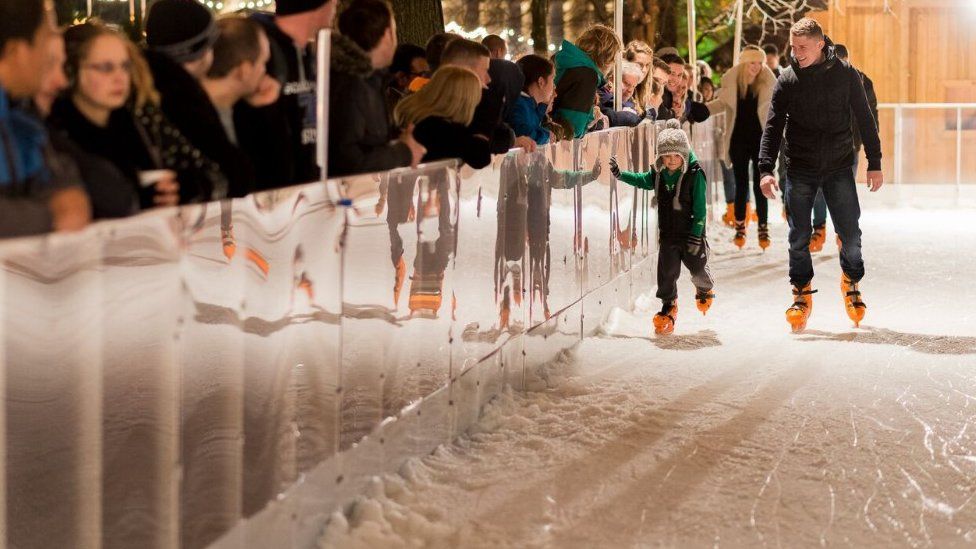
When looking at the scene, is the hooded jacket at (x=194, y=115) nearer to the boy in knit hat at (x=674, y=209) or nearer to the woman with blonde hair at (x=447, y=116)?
the woman with blonde hair at (x=447, y=116)

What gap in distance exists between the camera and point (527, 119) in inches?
324

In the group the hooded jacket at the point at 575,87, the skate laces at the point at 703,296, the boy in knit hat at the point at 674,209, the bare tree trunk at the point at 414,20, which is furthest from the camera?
the bare tree trunk at the point at 414,20

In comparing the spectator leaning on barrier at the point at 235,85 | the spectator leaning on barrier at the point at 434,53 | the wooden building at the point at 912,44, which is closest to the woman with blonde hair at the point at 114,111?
the spectator leaning on barrier at the point at 235,85

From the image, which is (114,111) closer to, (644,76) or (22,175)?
(22,175)

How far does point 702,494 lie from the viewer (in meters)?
5.48

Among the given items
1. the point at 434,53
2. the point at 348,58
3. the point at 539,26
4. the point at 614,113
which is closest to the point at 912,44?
the point at 539,26

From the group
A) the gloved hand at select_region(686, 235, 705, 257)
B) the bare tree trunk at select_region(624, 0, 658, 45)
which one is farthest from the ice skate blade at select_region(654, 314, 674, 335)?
the bare tree trunk at select_region(624, 0, 658, 45)

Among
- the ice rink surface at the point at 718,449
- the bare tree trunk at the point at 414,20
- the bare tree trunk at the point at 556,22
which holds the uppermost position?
the bare tree trunk at the point at 556,22

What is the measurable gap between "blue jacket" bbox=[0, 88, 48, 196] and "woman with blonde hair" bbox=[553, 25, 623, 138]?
6.31m

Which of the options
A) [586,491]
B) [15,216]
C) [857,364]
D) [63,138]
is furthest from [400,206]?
[857,364]

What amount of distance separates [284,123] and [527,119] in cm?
338

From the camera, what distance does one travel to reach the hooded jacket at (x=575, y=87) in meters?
9.42

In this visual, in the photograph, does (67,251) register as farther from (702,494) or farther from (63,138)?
(702,494)

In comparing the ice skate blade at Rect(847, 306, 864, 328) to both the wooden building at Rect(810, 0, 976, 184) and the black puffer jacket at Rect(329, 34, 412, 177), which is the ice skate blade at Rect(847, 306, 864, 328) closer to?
the black puffer jacket at Rect(329, 34, 412, 177)
